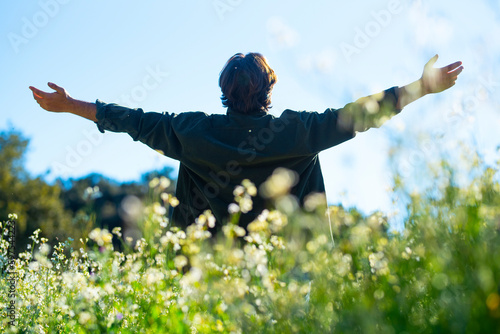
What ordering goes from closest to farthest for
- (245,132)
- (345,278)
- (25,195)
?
(345,278) → (245,132) → (25,195)

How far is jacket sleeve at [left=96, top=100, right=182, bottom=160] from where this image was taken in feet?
9.82

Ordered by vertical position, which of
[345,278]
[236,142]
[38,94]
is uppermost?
[38,94]

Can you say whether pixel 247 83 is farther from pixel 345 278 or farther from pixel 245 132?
pixel 345 278

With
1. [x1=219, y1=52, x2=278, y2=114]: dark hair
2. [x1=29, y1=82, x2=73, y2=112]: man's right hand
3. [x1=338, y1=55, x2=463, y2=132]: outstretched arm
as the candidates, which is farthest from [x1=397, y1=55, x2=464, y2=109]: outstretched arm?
[x1=29, y1=82, x2=73, y2=112]: man's right hand

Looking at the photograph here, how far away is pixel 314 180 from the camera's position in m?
2.99

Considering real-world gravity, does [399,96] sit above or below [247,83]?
below

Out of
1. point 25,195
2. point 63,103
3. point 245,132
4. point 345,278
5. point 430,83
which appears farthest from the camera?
point 25,195

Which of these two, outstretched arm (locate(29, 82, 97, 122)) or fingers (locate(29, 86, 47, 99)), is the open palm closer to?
outstretched arm (locate(29, 82, 97, 122))

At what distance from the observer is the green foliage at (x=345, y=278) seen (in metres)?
1.46

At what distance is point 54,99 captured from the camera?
10.9ft

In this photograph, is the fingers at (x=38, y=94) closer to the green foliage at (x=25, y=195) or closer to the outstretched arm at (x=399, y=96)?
the outstretched arm at (x=399, y=96)

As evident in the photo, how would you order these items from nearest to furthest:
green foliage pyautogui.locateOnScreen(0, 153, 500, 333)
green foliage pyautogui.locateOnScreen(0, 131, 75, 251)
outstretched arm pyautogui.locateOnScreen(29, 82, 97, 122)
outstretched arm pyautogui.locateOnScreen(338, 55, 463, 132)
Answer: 1. green foliage pyautogui.locateOnScreen(0, 153, 500, 333)
2. outstretched arm pyautogui.locateOnScreen(338, 55, 463, 132)
3. outstretched arm pyautogui.locateOnScreen(29, 82, 97, 122)
4. green foliage pyautogui.locateOnScreen(0, 131, 75, 251)

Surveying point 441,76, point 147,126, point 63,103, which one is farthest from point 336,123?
point 63,103

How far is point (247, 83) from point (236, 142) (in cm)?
37
